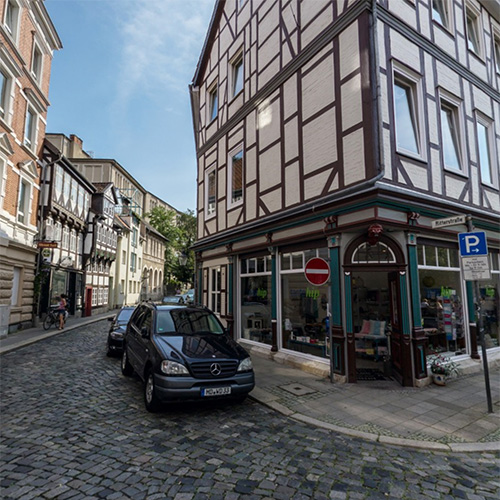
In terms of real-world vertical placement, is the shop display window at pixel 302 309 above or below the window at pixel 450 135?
below

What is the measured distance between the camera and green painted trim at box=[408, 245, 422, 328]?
712 cm

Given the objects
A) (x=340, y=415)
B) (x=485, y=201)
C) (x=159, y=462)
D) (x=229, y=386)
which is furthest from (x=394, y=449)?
(x=485, y=201)

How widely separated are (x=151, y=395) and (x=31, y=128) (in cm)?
1683

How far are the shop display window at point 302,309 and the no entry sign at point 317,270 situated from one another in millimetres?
1261

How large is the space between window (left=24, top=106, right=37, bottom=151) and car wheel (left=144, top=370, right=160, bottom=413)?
51.4 ft

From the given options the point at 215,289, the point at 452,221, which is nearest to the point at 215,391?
the point at 452,221

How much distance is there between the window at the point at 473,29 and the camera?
34.8ft

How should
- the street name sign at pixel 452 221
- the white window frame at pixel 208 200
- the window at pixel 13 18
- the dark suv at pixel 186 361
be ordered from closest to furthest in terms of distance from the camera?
1. the dark suv at pixel 186 361
2. the street name sign at pixel 452 221
3. the white window frame at pixel 208 200
4. the window at pixel 13 18

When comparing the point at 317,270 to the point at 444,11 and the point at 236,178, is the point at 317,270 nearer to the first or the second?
the point at 236,178

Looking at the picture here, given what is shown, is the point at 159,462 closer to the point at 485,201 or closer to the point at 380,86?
the point at 380,86

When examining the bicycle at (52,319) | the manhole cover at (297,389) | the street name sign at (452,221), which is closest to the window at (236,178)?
the street name sign at (452,221)

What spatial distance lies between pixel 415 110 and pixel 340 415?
7227 millimetres

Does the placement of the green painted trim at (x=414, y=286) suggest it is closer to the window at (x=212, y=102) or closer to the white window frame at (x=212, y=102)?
the white window frame at (x=212, y=102)

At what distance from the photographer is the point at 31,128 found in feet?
54.4
